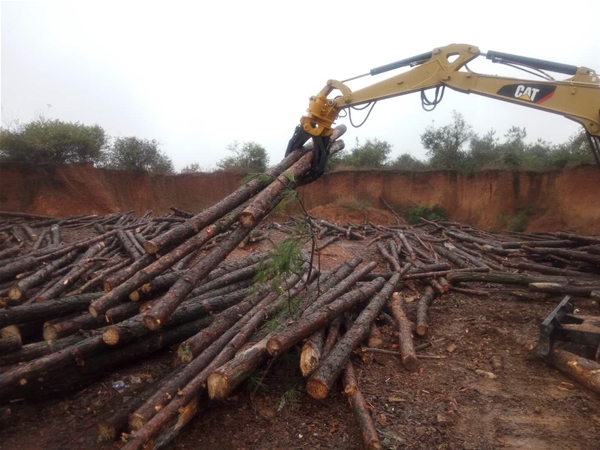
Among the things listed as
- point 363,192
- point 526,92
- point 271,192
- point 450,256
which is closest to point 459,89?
point 526,92

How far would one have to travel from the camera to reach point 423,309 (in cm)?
623

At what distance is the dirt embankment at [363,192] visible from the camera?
1767cm

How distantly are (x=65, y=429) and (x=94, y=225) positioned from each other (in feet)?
36.1

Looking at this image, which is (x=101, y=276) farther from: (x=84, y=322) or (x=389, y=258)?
(x=389, y=258)

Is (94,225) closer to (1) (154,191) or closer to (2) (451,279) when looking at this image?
(1) (154,191)

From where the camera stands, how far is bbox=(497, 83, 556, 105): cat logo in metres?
5.36

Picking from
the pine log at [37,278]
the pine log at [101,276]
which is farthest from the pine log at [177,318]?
the pine log at [37,278]

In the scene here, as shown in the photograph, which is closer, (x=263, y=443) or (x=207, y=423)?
(x=263, y=443)

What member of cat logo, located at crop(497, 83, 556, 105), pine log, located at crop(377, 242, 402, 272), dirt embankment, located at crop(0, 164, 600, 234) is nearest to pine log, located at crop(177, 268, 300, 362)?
pine log, located at crop(377, 242, 402, 272)

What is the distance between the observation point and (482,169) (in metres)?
20.8

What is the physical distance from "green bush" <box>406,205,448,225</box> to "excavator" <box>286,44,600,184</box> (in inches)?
598

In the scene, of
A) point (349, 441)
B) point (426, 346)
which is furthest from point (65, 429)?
point (426, 346)

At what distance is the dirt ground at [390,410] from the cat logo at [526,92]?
3.28 m

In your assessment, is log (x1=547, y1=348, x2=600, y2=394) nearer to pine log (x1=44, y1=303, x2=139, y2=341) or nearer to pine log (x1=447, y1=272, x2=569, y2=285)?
pine log (x1=447, y1=272, x2=569, y2=285)
